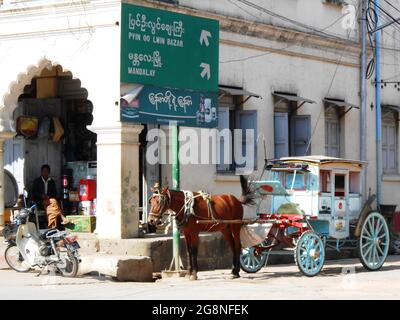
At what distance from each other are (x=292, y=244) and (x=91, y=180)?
4.57 meters

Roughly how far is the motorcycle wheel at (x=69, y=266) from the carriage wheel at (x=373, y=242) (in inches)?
195

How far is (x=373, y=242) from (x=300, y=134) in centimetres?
454

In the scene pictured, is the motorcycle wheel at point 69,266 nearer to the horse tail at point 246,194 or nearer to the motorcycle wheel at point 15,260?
the motorcycle wheel at point 15,260

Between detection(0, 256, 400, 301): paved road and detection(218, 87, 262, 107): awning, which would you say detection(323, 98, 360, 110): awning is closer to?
detection(218, 87, 262, 107): awning

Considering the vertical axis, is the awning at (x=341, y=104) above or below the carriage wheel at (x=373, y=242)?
above

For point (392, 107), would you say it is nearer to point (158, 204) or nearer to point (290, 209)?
point (290, 209)

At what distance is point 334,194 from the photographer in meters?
16.6

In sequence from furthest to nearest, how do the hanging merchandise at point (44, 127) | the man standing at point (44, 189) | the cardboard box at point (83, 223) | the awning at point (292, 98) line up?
the awning at point (292, 98) < the hanging merchandise at point (44, 127) < the man standing at point (44, 189) < the cardboard box at point (83, 223)

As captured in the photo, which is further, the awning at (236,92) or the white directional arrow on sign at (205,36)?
the awning at (236,92)

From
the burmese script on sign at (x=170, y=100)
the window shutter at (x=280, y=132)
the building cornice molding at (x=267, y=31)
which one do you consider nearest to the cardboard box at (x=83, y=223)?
the burmese script on sign at (x=170, y=100)

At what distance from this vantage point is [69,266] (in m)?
15.3

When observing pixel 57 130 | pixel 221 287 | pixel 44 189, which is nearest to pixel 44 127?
pixel 57 130

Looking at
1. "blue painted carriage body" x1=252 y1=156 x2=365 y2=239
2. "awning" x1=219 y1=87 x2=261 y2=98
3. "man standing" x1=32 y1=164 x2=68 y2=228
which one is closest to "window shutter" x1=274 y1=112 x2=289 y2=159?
"awning" x1=219 y1=87 x2=261 y2=98

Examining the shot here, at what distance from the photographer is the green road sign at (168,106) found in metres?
16.3
